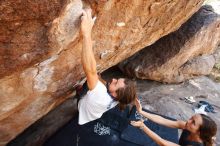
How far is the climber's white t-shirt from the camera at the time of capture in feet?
11.4

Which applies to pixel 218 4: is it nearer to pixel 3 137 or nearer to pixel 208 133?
pixel 208 133

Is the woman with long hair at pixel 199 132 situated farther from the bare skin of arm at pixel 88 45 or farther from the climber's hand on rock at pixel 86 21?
the climber's hand on rock at pixel 86 21

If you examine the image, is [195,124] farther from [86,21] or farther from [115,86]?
[86,21]

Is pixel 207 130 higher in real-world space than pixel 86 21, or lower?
lower

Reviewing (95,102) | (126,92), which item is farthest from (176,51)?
(95,102)

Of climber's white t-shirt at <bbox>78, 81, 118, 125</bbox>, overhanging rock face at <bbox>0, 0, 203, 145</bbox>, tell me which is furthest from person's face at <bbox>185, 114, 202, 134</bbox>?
overhanging rock face at <bbox>0, 0, 203, 145</bbox>

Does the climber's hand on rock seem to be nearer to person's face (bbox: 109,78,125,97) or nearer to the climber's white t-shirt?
the climber's white t-shirt

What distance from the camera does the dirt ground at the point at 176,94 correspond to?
6.06 metres

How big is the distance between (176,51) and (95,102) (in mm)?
3264

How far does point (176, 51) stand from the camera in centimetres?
636

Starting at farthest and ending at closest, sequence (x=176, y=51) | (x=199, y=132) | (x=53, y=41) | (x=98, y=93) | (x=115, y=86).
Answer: (x=176, y=51) → (x=199, y=132) → (x=115, y=86) → (x=98, y=93) → (x=53, y=41)

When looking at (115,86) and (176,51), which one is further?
(176,51)

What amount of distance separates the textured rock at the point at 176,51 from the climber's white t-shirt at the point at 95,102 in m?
2.82

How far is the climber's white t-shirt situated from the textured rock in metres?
2.82
